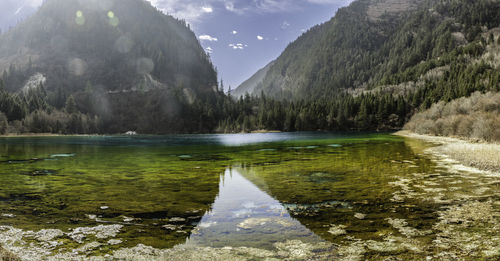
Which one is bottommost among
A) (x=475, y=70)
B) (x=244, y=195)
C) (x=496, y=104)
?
(x=244, y=195)

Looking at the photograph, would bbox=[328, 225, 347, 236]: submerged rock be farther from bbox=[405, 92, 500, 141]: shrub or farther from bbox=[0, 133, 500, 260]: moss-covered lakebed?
bbox=[405, 92, 500, 141]: shrub

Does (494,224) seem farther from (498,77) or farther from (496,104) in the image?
(498,77)

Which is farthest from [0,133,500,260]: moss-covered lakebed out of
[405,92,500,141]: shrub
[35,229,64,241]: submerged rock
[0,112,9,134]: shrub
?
[0,112,9,134]: shrub

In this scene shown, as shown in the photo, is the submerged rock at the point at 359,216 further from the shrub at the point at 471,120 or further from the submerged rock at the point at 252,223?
the shrub at the point at 471,120

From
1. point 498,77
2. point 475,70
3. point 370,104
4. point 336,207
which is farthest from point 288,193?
point 475,70

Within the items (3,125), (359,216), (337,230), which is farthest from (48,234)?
(3,125)

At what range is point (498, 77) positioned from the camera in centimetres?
12962

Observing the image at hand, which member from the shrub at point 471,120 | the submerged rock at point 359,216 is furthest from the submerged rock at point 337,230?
the shrub at point 471,120

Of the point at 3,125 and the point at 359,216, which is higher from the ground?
the point at 3,125

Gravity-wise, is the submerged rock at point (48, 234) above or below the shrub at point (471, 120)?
below

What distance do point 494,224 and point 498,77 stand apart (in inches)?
6058

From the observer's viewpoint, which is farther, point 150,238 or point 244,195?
point 244,195

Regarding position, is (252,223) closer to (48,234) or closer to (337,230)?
(337,230)

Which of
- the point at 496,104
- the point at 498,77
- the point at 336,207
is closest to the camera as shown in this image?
the point at 336,207
